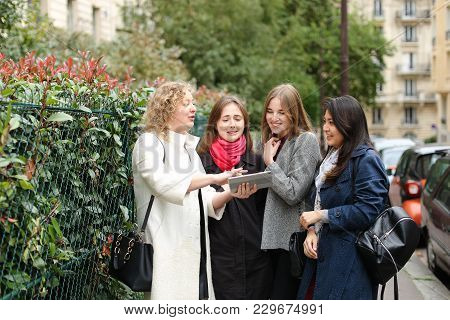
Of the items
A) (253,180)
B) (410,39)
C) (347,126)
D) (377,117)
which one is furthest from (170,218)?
(377,117)

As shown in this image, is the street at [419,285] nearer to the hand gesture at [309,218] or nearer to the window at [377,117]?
the hand gesture at [309,218]

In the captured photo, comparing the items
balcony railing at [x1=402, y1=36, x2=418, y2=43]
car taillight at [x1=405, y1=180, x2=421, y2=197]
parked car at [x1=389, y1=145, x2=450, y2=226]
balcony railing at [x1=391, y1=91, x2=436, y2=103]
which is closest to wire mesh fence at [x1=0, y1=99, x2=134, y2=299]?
parked car at [x1=389, y1=145, x2=450, y2=226]

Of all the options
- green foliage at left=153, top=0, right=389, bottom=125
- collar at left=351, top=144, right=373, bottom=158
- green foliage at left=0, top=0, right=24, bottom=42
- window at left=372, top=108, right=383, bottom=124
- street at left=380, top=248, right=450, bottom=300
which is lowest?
street at left=380, top=248, right=450, bottom=300

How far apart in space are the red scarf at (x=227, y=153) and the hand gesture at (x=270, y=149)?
160 mm

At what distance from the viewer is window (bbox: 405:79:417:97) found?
80688 mm

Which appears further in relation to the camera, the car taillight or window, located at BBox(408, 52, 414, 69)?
window, located at BBox(408, 52, 414, 69)

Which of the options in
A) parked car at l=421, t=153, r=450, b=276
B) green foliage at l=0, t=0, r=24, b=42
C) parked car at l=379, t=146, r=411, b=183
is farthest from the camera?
parked car at l=379, t=146, r=411, b=183

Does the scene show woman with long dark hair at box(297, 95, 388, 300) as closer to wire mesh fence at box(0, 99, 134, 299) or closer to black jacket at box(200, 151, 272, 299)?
A: black jacket at box(200, 151, 272, 299)

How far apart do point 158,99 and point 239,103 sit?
23.5 inches

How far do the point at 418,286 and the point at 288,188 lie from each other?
5.21 m

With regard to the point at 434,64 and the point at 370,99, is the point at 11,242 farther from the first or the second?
the point at 434,64

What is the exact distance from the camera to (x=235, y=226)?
4.69 m

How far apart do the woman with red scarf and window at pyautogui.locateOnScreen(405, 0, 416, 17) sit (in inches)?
2475

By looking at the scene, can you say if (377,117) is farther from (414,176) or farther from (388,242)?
(388,242)
